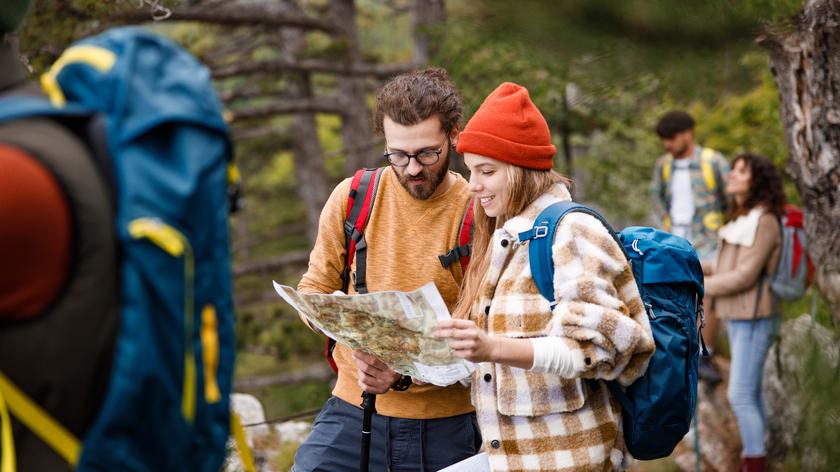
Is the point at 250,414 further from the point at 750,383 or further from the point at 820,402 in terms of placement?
the point at 820,402

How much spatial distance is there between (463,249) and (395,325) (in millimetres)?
574

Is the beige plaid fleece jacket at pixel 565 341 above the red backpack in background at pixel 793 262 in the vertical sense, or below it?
above

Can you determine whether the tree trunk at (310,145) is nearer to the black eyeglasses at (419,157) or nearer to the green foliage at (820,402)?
the black eyeglasses at (419,157)

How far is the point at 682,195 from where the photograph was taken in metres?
7.22

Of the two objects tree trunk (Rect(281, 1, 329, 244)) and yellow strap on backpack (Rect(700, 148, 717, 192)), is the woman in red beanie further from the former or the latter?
tree trunk (Rect(281, 1, 329, 244))

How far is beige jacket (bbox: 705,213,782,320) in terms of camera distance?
5.67m

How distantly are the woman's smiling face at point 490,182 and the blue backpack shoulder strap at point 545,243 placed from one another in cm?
17

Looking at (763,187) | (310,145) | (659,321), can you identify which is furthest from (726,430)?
(310,145)

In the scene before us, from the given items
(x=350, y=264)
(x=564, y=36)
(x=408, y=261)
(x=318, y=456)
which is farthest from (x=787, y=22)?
(x=318, y=456)

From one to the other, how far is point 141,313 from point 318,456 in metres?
1.81

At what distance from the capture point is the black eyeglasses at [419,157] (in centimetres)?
308

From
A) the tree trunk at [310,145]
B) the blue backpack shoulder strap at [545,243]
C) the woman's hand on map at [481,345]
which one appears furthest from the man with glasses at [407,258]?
the tree trunk at [310,145]

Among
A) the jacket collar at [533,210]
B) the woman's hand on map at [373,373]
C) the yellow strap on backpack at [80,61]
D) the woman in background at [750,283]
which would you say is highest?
the yellow strap on backpack at [80,61]

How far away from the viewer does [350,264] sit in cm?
325
